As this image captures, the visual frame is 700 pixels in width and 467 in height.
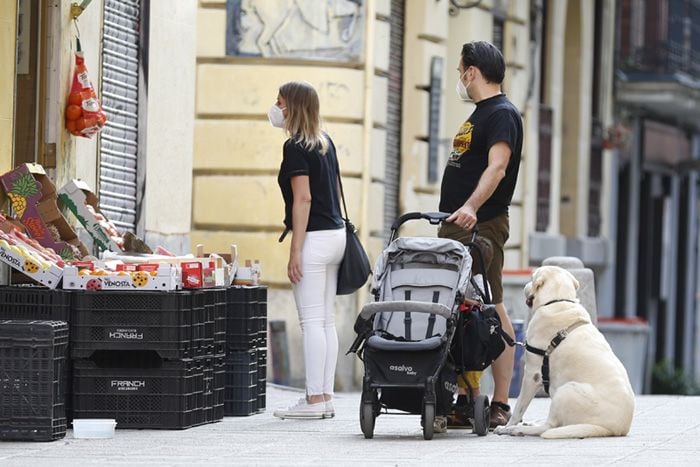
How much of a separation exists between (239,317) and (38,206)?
1419 mm

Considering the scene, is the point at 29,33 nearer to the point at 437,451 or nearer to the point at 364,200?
the point at 437,451

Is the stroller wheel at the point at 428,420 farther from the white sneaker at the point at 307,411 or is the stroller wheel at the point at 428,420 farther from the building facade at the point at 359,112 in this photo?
the building facade at the point at 359,112

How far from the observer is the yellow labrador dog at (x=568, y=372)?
1113 cm

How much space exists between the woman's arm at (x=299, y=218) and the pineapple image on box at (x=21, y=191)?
1.56 meters

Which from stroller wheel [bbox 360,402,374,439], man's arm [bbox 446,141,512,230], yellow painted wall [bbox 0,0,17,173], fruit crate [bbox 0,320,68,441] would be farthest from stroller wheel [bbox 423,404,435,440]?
yellow painted wall [bbox 0,0,17,173]

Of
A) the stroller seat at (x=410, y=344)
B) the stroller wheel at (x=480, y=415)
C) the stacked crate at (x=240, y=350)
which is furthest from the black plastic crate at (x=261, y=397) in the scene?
the stroller seat at (x=410, y=344)

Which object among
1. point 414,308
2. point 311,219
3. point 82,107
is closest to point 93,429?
point 414,308

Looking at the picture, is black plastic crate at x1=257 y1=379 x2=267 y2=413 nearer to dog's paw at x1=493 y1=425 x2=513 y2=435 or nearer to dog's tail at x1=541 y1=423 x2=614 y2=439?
dog's paw at x1=493 y1=425 x2=513 y2=435

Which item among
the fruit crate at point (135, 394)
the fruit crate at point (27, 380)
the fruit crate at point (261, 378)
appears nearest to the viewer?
the fruit crate at point (27, 380)

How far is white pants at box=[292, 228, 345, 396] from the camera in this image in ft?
40.9

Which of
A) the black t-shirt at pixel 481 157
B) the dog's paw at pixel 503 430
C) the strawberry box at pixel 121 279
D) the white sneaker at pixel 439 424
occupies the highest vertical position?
the black t-shirt at pixel 481 157

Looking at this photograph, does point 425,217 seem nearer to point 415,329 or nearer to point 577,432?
point 415,329

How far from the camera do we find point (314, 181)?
12.5 m

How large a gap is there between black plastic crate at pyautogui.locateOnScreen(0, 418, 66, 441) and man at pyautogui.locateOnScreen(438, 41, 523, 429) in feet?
7.49
